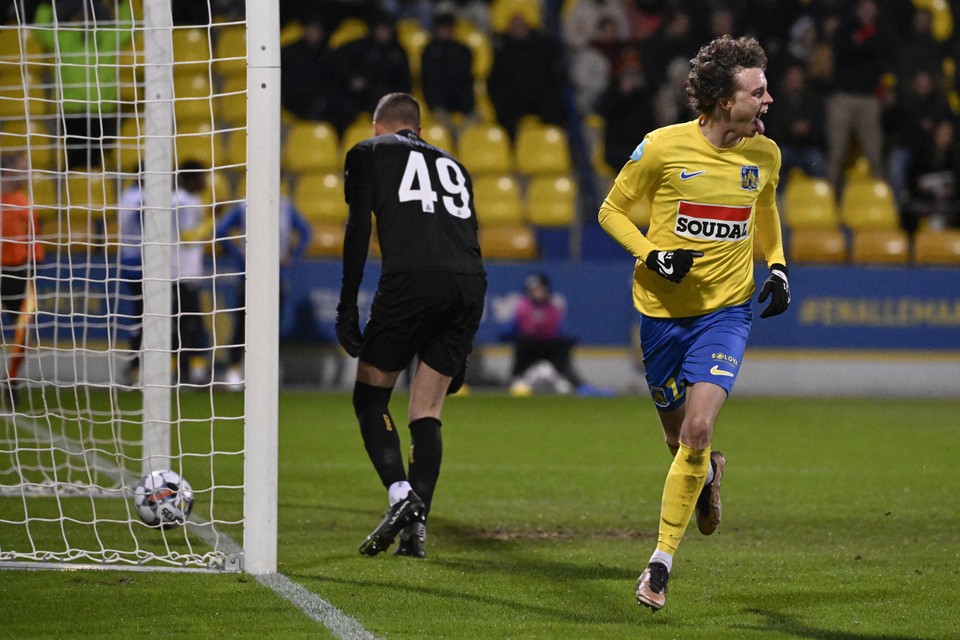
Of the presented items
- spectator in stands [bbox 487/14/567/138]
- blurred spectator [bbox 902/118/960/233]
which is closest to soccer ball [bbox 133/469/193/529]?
spectator in stands [bbox 487/14/567/138]

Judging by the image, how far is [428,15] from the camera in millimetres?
20531

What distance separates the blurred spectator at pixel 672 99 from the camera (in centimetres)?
1783

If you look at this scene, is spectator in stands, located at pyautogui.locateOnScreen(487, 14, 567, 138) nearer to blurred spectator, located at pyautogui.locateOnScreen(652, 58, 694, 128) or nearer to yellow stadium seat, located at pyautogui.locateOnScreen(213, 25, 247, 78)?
blurred spectator, located at pyautogui.locateOnScreen(652, 58, 694, 128)

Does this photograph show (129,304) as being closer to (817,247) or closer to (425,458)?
(817,247)

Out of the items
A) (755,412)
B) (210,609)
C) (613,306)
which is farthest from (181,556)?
(613,306)

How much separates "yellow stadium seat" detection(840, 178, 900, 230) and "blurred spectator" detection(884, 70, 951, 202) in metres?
0.45

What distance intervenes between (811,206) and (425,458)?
40.8 feet

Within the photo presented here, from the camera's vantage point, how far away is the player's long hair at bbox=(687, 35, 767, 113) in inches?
219

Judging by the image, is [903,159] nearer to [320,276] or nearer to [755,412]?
[755,412]

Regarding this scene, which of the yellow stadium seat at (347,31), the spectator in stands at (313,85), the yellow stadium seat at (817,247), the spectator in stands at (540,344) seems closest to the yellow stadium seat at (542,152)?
the spectator in stands at (313,85)

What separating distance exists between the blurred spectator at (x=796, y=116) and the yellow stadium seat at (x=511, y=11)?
3.92m

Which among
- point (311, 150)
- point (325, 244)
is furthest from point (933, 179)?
point (311, 150)

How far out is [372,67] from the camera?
58.5 feet

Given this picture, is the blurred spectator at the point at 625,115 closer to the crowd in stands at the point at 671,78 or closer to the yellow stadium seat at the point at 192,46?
the crowd in stands at the point at 671,78
